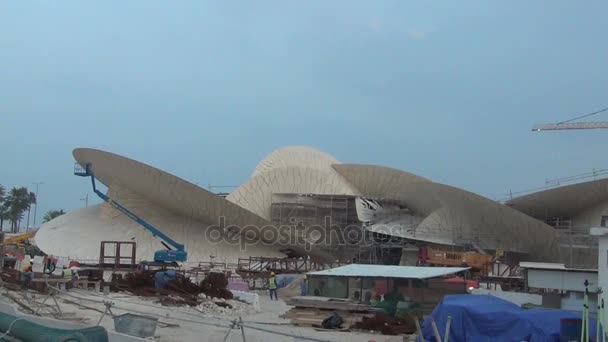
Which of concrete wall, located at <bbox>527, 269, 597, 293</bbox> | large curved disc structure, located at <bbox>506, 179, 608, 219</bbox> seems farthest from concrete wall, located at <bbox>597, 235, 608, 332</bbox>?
large curved disc structure, located at <bbox>506, 179, 608, 219</bbox>

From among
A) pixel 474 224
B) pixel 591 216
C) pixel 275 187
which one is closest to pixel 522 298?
pixel 474 224

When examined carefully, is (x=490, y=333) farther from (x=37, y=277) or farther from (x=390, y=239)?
(x=390, y=239)

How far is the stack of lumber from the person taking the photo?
18050 millimetres

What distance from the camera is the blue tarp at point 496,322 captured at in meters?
12.5

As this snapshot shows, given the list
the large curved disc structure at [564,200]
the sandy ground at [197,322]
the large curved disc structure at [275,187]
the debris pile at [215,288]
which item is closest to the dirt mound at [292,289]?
the debris pile at [215,288]

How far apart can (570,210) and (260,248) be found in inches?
1162

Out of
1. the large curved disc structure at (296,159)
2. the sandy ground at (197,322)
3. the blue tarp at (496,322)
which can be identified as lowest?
the sandy ground at (197,322)

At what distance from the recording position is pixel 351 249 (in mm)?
58844

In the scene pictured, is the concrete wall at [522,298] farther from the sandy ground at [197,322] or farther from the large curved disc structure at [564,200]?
the large curved disc structure at [564,200]

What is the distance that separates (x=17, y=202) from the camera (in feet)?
424

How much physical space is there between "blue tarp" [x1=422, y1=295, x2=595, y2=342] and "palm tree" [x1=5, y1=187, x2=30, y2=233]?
130 m

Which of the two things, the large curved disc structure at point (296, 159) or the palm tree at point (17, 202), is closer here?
the large curved disc structure at point (296, 159)

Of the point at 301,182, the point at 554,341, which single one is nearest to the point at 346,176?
the point at 301,182

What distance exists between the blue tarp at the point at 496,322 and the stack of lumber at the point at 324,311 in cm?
450
